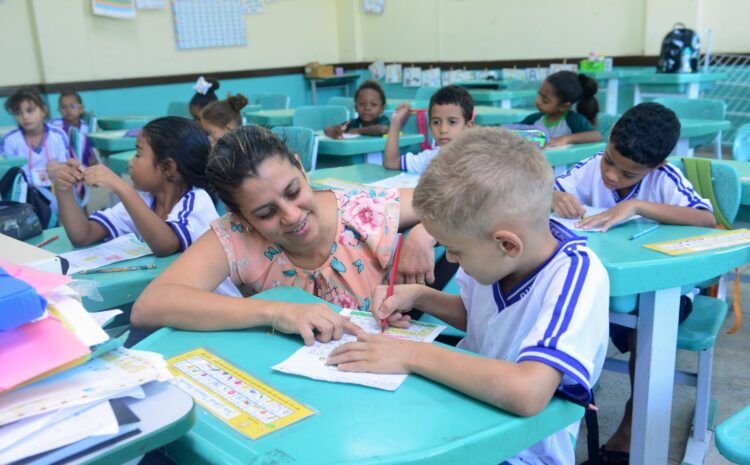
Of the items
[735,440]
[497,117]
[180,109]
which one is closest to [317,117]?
[497,117]

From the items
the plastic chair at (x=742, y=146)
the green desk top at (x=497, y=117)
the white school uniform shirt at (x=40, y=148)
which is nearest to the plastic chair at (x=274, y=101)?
the white school uniform shirt at (x=40, y=148)

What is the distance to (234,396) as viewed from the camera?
888 mm

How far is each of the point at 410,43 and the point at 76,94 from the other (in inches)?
159

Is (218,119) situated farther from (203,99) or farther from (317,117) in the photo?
(203,99)

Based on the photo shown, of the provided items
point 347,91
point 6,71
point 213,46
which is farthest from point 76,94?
point 347,91

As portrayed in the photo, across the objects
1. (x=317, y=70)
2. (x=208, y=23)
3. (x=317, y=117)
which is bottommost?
(x=317, y=117)

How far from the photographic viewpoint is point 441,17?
7660mm

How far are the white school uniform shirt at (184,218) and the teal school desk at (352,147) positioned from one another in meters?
1.53

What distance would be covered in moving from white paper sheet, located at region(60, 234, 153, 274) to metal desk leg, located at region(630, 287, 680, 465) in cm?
130

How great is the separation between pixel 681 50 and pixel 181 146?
14.6 feet

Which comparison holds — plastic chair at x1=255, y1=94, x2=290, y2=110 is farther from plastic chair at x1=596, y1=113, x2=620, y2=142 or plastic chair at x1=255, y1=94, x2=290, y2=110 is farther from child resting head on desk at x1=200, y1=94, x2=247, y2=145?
plastic chair at x1=596, y1=113, x2=620, y2=142

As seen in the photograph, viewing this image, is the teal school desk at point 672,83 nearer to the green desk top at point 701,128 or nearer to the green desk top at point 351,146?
the green desk top at point 701,128

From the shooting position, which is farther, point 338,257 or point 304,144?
point 304,144

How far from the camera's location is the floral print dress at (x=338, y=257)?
137 centimetres
